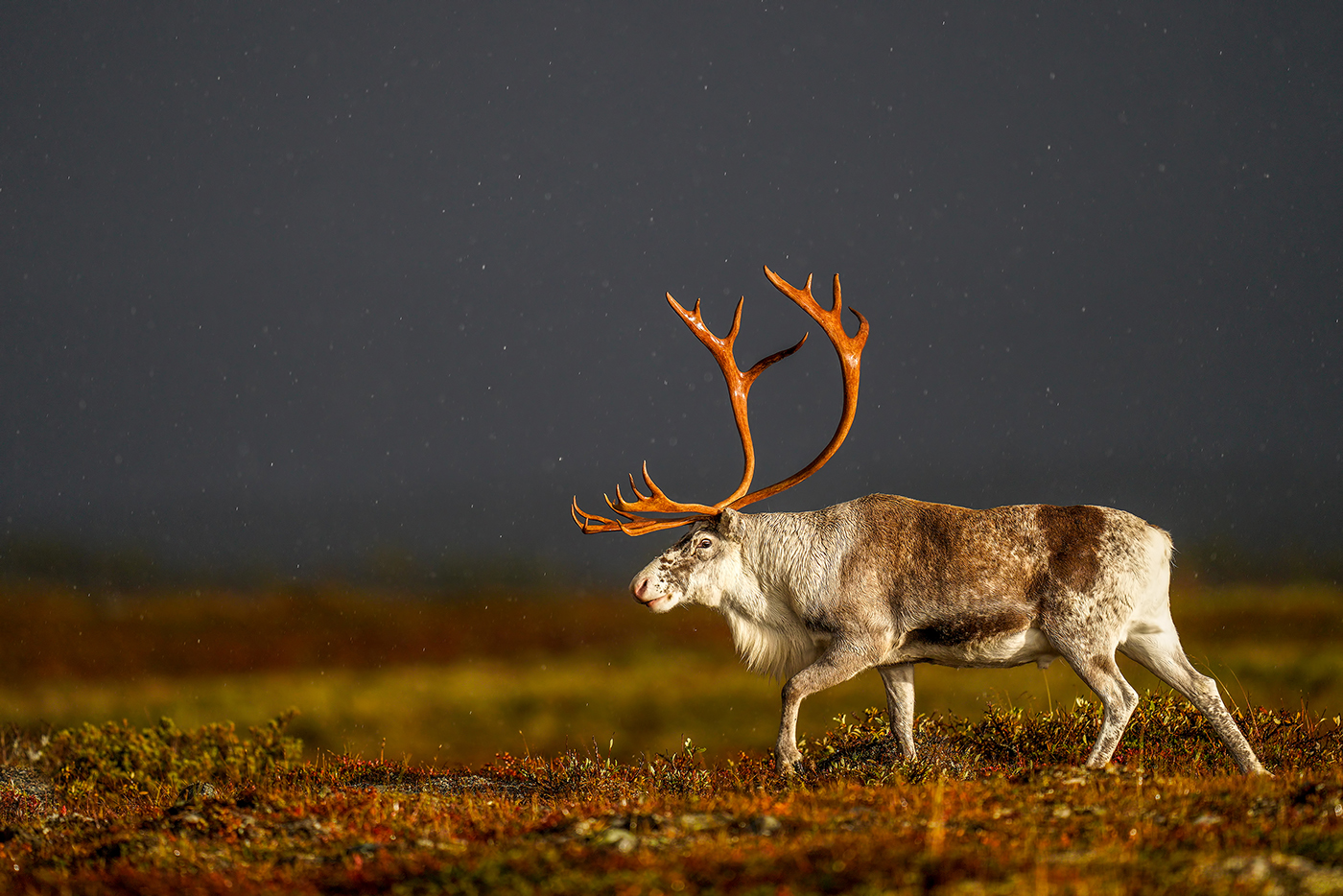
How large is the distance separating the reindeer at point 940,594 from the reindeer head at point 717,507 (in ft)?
0.07

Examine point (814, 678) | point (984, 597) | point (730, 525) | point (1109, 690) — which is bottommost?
point (1109, 690)

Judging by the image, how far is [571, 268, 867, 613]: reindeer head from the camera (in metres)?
9.77

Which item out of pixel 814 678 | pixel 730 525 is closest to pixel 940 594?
pixel 814 678

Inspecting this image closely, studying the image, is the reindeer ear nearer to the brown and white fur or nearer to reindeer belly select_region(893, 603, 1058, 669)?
the brown and white fur

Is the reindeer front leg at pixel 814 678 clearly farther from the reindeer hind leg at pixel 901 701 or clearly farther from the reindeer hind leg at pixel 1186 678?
the reindeer hind leg at pixel 1186 678

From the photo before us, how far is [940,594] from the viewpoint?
8.80 metres

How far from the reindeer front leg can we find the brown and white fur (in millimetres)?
11

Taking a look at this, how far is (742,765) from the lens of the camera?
10.6m


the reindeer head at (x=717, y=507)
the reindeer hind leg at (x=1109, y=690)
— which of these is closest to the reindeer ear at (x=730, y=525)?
the reindeer head at (x=717, y=507)

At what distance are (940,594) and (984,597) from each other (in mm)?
367

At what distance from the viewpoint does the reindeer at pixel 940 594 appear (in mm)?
8648

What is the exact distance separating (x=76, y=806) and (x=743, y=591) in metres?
7.12

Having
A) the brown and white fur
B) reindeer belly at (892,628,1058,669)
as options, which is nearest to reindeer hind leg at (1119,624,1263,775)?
the brown and white fur

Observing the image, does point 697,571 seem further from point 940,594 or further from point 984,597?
point 984,597
